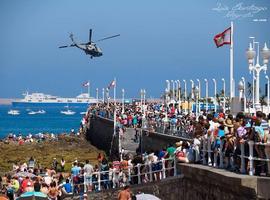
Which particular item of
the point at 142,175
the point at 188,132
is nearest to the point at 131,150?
the point at 188,132

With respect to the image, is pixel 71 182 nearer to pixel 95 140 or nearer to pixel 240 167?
pixel 240 167

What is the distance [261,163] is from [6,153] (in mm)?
56006

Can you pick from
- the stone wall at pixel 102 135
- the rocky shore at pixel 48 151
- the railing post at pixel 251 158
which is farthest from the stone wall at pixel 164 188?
the stone wall at pixel 102 135

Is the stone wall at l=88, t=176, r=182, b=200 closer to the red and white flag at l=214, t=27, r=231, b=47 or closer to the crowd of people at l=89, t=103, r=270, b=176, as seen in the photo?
the crowd of people at l=89, t=103, r=270, b=176

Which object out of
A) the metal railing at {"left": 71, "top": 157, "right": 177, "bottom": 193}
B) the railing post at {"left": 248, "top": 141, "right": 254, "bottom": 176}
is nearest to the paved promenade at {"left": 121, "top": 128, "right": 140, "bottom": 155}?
the metal railing at {"left": 71, "top": 157, "right": 177, "bottom": 193}

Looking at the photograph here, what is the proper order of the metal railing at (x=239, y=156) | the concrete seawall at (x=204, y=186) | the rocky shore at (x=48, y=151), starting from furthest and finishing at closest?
the rocky shore at (x=48, y=151) → the metal railing at (x=239, y=156) → the concrete seawall at (x=204, y=186)

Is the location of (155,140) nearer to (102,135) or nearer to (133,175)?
(133,175)

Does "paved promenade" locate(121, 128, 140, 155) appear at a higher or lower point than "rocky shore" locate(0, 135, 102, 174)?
higher

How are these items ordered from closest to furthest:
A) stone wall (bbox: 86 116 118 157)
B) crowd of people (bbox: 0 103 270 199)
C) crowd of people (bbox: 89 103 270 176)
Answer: crowd of people (bbox: 89 103 270 176), crowd of people (bbox: 0 103 270 199), stone wall (bbox: 86 116 118 157)

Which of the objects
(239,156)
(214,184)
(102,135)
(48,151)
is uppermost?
(239,156)

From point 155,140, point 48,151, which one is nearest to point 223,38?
point 155,140

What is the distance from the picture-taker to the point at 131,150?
52.2m

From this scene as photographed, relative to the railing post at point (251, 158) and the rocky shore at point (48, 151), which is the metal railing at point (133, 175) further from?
the rocky shore at point (48, 151)

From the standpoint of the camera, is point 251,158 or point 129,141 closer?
point 251,158
